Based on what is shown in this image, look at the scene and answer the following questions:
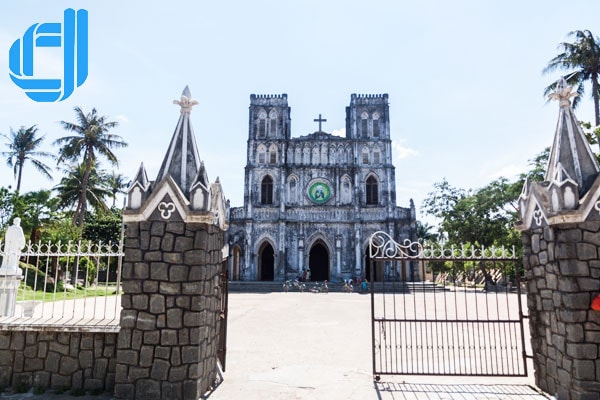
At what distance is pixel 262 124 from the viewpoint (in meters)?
33.6

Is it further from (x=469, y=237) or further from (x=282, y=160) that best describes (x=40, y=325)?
(x=469, y=237)

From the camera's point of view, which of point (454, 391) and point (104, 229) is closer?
point (454, 391)

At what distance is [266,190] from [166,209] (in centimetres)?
2712

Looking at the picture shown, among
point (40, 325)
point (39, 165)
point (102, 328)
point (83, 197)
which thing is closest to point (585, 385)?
point (102, 328)

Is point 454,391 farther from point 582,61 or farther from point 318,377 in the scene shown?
point 582,61

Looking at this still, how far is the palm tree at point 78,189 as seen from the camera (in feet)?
102

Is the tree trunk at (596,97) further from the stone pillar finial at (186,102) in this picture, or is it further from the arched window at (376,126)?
the stone pillar finial at (186,102)

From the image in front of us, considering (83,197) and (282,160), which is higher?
(282,160)

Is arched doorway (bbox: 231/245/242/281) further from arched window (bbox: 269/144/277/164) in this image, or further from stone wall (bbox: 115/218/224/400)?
stone wall (bbox: 115/218/224/400)

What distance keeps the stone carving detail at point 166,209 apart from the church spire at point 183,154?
332 mm

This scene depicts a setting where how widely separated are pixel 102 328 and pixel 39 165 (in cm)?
3197

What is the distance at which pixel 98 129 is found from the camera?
1150 inches

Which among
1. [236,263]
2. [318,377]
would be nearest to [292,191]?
[236,263]

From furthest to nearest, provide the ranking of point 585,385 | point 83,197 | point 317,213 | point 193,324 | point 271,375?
1. point 317,213
2. point 83,197
3. point 271,375
4. point 193,324
5. point 585,385
